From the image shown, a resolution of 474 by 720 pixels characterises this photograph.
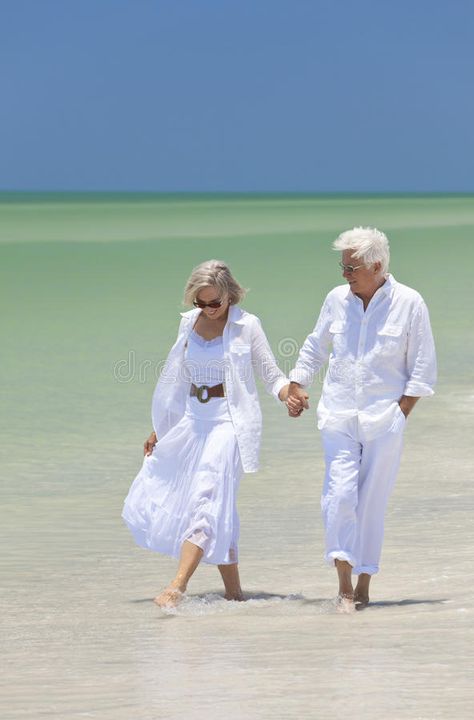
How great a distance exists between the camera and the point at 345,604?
18.9 ft

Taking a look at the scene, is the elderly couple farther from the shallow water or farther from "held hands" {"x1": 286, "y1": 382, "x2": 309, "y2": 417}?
the shallow water

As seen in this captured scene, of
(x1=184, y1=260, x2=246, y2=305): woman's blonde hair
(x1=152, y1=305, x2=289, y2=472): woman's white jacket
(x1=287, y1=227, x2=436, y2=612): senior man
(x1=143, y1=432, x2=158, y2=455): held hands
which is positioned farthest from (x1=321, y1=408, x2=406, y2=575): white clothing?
(x1=143, y1=432, x2=158, y2=455): held hands

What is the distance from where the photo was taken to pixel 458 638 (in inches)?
202

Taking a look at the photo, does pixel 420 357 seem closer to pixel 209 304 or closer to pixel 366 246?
pixel 366 246

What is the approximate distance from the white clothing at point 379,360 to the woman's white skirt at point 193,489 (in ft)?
1.54

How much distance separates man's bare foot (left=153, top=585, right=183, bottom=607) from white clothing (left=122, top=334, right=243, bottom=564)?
21cm

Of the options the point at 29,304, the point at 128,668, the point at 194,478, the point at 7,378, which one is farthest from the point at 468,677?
the point at 29,304

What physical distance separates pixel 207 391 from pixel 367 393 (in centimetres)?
70

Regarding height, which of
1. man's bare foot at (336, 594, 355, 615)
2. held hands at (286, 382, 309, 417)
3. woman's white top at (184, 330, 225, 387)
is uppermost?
woman's white top at (184, 330, 225, 387)

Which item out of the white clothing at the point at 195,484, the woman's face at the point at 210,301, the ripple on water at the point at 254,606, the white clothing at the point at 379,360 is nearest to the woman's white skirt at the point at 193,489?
the white clothing at the point at 195,484

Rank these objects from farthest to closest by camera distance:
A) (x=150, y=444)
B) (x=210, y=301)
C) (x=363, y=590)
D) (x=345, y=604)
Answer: (x=150, y=444) → (x=210, y=301) → (x=363, y=590) → (x=345, y=604)

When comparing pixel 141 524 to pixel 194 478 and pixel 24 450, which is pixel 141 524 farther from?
pixel 24 450

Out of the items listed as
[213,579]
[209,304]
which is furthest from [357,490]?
[213,579]

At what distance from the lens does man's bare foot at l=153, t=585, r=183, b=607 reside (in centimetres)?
589
